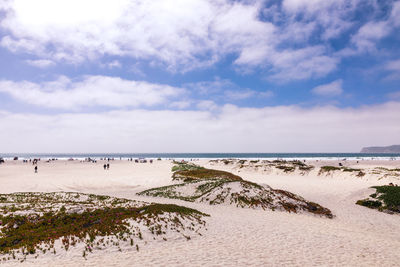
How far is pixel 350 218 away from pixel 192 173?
107 ft

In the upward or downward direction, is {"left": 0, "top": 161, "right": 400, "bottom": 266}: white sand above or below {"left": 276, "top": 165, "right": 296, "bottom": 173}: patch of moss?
below

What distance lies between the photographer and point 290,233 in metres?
18.6

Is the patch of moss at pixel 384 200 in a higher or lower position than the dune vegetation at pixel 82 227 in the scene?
lower

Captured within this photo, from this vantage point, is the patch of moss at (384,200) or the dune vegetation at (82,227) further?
the patch of moss at (384,200)

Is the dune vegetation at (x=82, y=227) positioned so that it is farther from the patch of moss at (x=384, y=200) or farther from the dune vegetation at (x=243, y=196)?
the patch of moss at (x=384, y=200)

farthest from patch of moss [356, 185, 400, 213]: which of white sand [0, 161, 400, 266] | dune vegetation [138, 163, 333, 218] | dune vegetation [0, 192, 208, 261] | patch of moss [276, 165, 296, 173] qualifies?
patch of moss [276, 165, 296, 173]

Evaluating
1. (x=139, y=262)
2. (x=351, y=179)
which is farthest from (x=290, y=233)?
(x=351, y=179)

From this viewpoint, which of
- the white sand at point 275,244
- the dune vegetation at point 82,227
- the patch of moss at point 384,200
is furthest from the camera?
the patch of moss at point 384,200

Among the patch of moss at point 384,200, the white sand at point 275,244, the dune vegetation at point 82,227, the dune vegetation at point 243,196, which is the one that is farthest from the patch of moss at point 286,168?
the dune vegetation at point 82,227

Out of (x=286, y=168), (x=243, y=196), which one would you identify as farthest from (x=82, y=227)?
(x=286, y=168)

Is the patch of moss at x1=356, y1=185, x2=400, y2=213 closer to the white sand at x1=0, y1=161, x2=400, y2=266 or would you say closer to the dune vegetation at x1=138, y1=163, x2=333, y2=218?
the white sand at x1=0, y1=161, x2=400, y2=266

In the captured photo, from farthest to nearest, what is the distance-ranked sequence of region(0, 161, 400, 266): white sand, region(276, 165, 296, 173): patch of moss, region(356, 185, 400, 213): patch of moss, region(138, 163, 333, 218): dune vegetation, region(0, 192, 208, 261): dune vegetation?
region(276, 165, 296, 173): patch of moss, region(356, 185, 400, 213): patch of moss, region(138, 163, 333, 218): dune vegetation, region(0, 192, 208, 261): dune vegetation, region(0, 161, 400, 266): white sand

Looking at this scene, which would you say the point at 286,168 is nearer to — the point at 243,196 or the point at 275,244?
the point at 243,196

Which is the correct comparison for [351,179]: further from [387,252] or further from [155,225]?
[155,225]
